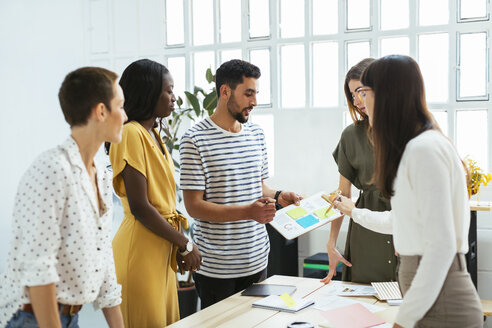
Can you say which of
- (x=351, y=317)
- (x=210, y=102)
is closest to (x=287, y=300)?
(x=351, y=317)

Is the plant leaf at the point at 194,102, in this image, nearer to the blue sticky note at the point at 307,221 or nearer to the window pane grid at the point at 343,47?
the window pane grid at the point at 343,47

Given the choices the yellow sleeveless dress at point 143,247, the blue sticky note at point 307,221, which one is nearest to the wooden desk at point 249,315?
the yellow sleeveless dress at point 143,247

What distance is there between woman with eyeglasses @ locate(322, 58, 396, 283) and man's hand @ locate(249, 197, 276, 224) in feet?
1.05

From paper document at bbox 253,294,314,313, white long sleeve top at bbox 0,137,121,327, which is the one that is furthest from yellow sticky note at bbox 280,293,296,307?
white long sleeve top at bbox 0,137,121,327

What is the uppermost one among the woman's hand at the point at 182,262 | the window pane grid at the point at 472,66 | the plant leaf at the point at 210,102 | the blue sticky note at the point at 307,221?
the window pane grid at the point at 472,66

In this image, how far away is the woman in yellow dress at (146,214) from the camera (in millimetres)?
2242

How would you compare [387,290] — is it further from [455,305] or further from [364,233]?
[455,305]

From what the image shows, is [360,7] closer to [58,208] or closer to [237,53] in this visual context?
[237,53]

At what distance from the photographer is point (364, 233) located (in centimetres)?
257

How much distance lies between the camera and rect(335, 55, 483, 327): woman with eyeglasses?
136cm

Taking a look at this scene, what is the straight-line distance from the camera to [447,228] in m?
1.35

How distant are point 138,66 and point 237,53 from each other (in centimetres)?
297

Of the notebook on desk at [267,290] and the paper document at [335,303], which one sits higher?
the paper document at [335,303]

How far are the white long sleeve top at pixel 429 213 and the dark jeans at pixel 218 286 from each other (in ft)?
4.19
